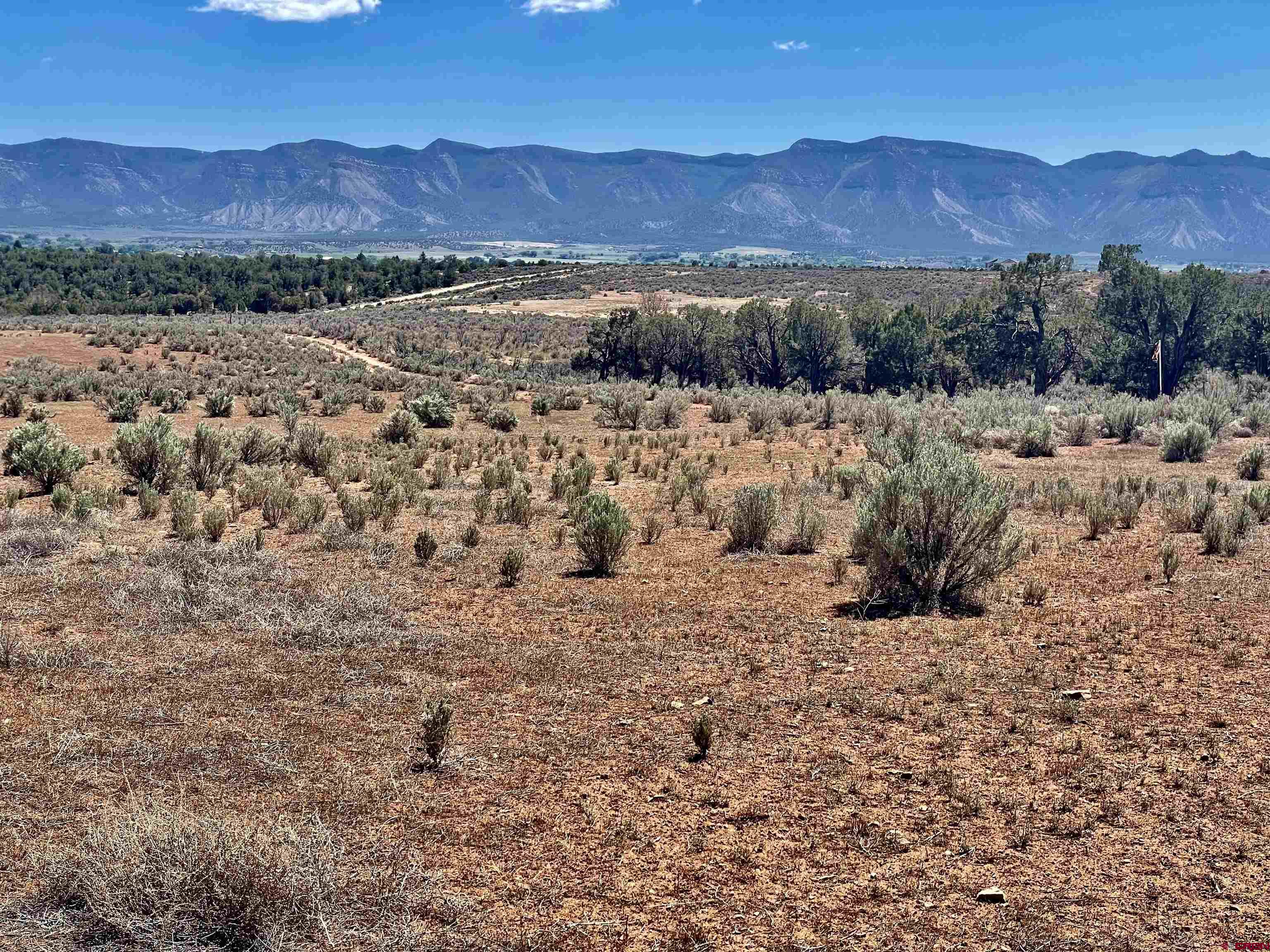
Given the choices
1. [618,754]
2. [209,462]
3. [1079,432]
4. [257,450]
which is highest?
[1079,432]

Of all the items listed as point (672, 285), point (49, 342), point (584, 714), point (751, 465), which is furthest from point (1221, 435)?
point (672, 285)

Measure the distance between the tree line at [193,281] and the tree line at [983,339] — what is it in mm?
42469

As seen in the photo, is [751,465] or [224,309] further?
[224,309]

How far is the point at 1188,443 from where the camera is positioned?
2128cm

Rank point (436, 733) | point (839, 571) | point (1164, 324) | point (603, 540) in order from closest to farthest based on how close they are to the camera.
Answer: point (436, 733) → point (839, 571) → point (603, 540) → point (1164, 324)

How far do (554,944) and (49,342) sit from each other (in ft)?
149

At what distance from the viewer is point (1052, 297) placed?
173 ft

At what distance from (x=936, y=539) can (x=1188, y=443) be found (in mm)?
13449

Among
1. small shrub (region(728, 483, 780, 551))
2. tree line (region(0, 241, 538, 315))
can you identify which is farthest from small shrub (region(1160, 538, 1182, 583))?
tree line (region(0, 241, 538, 315))

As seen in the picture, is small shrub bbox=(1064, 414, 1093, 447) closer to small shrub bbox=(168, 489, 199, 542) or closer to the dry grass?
the dry grass

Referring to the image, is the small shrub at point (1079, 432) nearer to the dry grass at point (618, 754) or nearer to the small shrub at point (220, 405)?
the dry grass at point (618, 754)

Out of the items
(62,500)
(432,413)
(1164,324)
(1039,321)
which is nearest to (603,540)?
(62,500)

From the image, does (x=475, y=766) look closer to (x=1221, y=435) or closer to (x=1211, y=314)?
(x=1221, y=435)

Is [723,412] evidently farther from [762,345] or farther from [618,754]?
[618,754]
